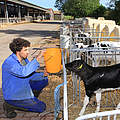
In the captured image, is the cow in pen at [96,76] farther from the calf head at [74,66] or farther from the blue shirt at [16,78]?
the blue shirt at [16,78]

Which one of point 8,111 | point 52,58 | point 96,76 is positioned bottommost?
point 8,111

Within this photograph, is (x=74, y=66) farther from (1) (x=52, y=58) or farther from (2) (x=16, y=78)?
(1) (x=52, y=58)

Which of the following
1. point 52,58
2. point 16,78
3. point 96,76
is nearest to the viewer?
point 16,78

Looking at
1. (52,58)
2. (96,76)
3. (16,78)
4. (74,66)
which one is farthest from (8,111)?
(52,58)

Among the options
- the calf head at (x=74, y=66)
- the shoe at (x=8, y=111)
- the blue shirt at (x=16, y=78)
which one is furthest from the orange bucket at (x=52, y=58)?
the shoe at (x=8, y=111)

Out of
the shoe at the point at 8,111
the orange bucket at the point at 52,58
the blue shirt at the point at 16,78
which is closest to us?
the blue shirt at the point at 16,78

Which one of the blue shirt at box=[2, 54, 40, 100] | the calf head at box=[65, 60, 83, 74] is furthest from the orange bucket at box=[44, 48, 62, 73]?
the blue shirt at box=[2, 54, 40, 100]

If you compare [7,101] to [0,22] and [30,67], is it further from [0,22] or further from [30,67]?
[0,22]

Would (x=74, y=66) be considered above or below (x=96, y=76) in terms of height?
above

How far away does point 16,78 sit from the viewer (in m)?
3.12

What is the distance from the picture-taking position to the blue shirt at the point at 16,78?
9.50 ft

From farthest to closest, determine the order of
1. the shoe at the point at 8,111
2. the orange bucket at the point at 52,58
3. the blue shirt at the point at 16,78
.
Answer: the orange bucket at the point at 52,58, the shoe at the point at 8,111, the blue shirt at the point at 16,78

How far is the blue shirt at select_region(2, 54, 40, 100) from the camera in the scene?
9.50 feet

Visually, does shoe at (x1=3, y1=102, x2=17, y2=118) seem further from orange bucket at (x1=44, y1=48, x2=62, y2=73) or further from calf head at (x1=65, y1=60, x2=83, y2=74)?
orange bucket at (x1=44, y1=48, x2=62, y2=73)
